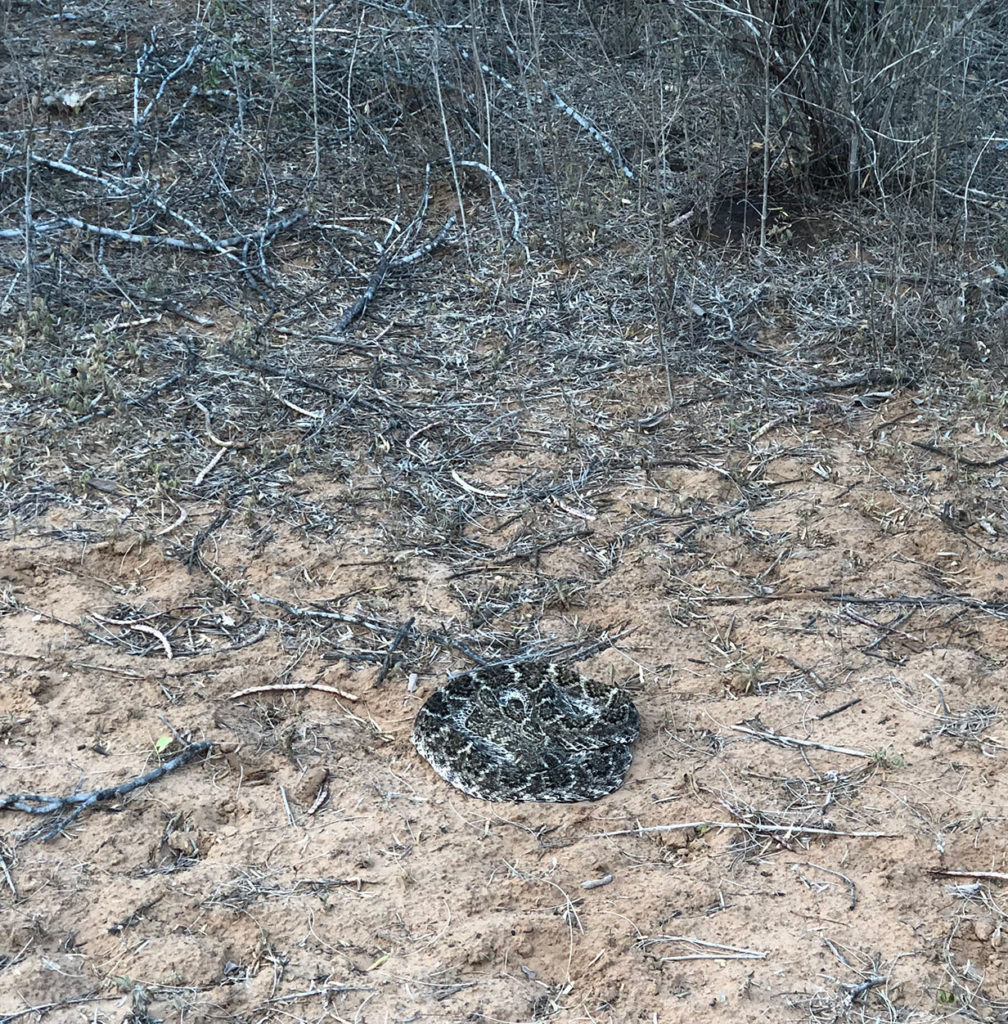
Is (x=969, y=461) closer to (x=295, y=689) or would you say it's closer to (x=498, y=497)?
(x=498, y=497)

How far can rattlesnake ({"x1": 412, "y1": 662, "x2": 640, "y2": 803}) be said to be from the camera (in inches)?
158

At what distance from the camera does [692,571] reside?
4.96m

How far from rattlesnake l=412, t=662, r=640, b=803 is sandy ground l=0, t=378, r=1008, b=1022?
0.26 ft

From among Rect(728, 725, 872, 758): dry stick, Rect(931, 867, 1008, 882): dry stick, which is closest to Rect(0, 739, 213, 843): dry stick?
Rect(728, 725, 872, 758): dry stick

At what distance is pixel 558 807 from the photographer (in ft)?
13.0

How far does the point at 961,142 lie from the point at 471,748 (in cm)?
475

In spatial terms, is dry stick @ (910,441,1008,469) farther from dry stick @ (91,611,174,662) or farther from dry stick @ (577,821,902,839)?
dry stick @ (91,611,174,662)

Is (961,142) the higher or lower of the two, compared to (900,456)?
higher

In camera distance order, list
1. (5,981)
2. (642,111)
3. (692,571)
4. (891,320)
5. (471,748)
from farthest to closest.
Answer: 1. (642,111)
2. (891,320)
3. (692,571)
4. (471,748)
5. (5,981)

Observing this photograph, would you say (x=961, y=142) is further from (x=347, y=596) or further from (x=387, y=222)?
(x=347, y=596)

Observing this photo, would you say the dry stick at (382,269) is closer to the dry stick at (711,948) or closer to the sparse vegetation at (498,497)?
the sparse vegetation at (498,497)

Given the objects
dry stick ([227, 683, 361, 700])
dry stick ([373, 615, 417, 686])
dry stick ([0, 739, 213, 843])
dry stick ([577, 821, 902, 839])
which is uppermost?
A: dry stick ([577, 821, 902, 839])

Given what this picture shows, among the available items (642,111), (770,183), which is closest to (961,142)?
(770,183)

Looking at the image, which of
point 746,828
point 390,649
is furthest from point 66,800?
point 746,828
